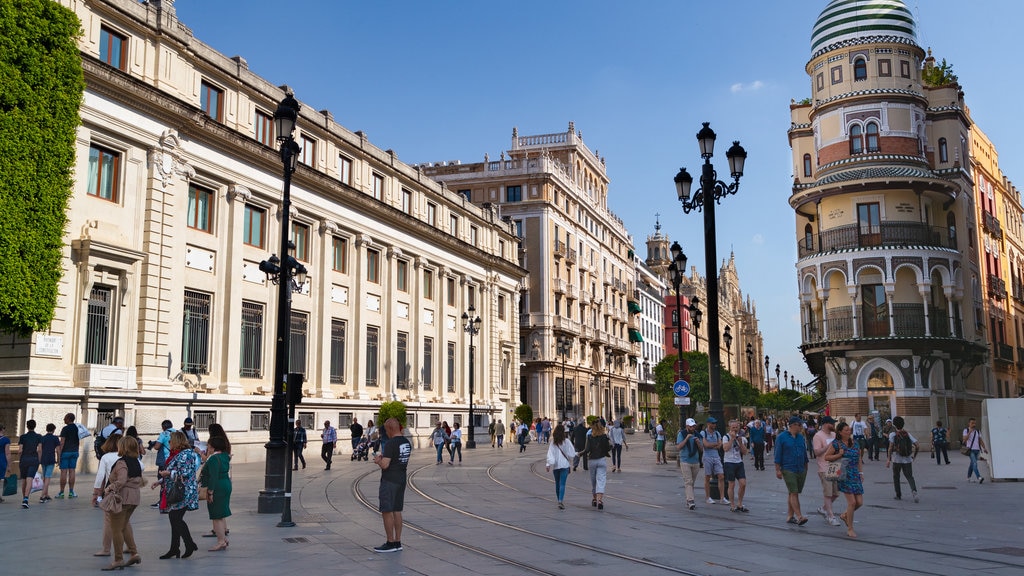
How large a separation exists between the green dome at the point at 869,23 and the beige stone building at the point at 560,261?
84.0 ft

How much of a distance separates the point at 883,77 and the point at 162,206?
115 feet

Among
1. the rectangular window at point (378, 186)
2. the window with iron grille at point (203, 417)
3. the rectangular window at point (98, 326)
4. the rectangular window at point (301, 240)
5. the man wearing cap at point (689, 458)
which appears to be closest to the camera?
the man wearing cap at point (689, 458)

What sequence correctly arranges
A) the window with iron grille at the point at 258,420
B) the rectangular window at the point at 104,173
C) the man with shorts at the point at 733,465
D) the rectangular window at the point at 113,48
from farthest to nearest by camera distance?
the window with iron grille at the point at 258,420, the rectangular window at the point at 113,48, the rectangular window at the point at 104,173, the man with shorts at the point at 733,465

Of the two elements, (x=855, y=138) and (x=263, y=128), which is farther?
(x=855, y=138)

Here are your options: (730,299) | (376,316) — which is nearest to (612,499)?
(376,316)

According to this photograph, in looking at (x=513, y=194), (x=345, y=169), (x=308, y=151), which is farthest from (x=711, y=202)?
(x=513, y=194)

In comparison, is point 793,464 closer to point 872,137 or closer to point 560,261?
point 872,137

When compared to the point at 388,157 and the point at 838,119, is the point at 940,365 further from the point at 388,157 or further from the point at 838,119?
the point at 388,157

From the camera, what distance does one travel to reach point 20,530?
13.1m

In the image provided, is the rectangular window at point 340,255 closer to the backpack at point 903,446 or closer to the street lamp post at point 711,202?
the street lamp post at point 711,202

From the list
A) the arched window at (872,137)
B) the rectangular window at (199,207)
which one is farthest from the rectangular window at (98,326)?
the arched window at (872,137)

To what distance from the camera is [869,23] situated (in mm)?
43906

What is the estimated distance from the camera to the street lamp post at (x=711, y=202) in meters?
16.9

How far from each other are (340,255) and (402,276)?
19.9 ft
